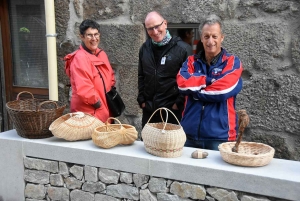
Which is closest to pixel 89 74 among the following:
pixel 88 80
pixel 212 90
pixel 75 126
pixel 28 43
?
pixel 88 80

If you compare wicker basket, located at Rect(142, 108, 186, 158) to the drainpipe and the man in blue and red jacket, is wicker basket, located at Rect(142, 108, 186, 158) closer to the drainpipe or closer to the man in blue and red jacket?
the man in blue and red jacket

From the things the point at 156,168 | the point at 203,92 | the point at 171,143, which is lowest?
the point at 156,168

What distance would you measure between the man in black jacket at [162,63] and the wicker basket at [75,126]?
0.57 metres

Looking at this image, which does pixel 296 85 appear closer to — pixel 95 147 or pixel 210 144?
pixel 210 144

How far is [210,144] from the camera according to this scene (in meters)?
2.73

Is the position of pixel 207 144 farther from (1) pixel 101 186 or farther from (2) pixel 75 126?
(2) pixel 75 126

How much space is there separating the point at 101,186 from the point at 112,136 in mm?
389

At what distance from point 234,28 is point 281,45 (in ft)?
1.47

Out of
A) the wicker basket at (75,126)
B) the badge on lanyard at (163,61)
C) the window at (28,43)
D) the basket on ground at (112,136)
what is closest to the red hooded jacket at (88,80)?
the wicker basket at (75,126)

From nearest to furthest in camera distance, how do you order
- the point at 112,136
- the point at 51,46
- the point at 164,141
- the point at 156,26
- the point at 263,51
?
the point at 164,141
the point at 112,136
the point at 156,26
the point at 263,51
the point at 51,46

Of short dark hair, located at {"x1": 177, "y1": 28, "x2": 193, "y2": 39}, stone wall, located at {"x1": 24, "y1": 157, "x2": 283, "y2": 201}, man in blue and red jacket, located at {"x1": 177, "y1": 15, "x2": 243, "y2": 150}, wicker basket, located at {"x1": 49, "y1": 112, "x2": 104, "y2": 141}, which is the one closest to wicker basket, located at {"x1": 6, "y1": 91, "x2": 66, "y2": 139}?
wicker basket, located at {"x1": 49, "y1": 112, "x2": 104, "y2": 141}

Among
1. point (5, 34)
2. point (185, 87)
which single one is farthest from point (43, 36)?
point (185, 87)

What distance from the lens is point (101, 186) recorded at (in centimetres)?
270

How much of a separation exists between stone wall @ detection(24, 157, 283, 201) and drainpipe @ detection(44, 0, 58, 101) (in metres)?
1.29
